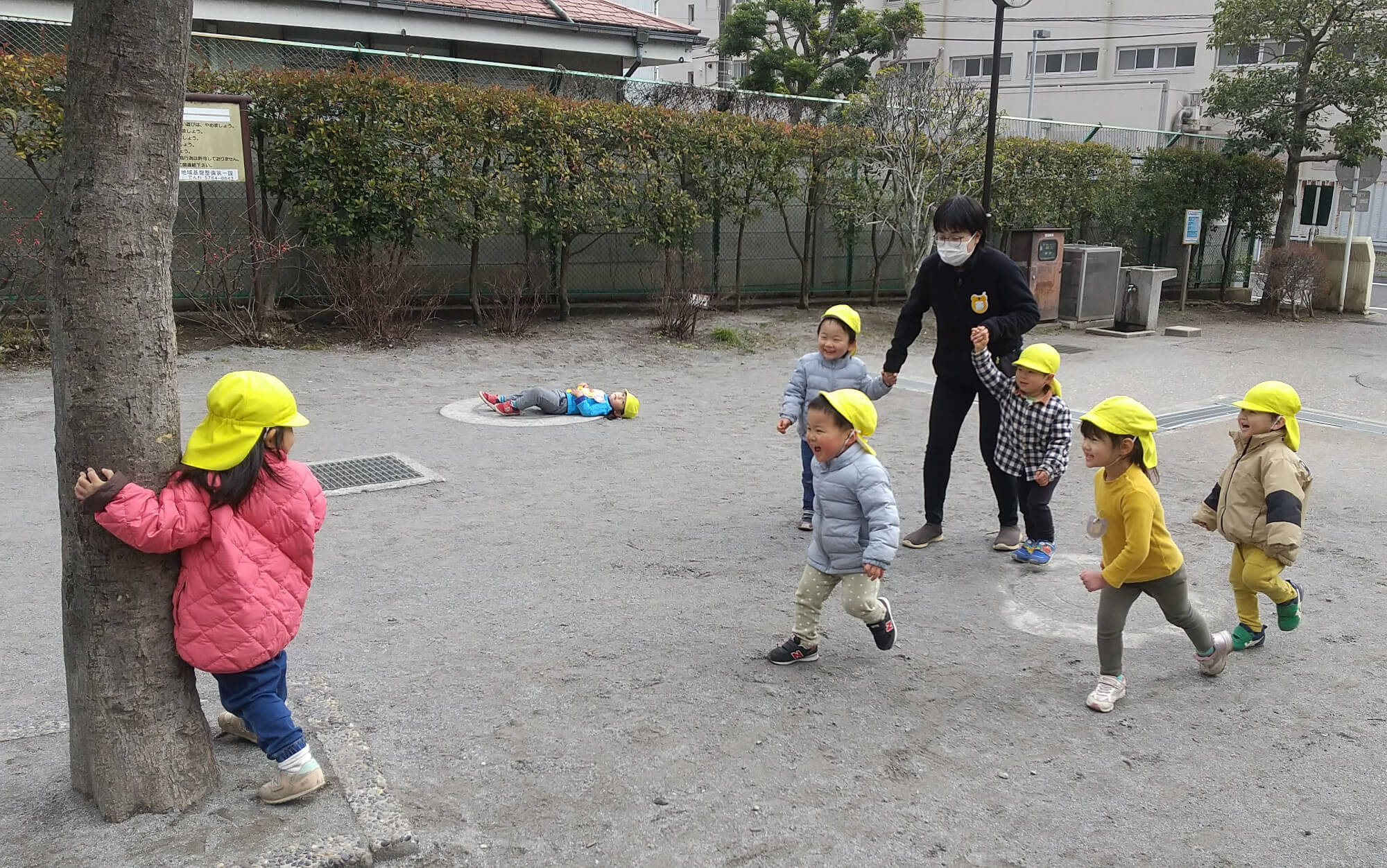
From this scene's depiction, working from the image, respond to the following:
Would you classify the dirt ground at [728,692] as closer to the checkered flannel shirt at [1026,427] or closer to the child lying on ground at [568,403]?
the checkered flannel shirt at [1026,427]

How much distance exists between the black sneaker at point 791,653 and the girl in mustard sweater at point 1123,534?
1.01 metres

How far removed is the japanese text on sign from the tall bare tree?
796 centimetres

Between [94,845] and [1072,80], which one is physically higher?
[1072,80]

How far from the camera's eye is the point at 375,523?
18.3ft

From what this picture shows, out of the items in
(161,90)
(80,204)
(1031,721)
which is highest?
(161,90)

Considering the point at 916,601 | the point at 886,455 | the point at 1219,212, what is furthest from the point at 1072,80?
the point at 916,601

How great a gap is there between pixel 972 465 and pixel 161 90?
5.81 meters

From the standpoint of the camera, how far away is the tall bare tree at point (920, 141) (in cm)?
1388

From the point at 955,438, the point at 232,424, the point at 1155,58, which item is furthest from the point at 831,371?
the point at 1155,58

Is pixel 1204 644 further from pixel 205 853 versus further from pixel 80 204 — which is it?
pixel 80 204

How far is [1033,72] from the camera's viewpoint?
3662 centimetres

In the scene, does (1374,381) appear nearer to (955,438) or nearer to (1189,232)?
(1189,232)

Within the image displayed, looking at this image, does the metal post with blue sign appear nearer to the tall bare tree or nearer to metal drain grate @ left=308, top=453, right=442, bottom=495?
the tall bare tree

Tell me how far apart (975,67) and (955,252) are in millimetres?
42180
